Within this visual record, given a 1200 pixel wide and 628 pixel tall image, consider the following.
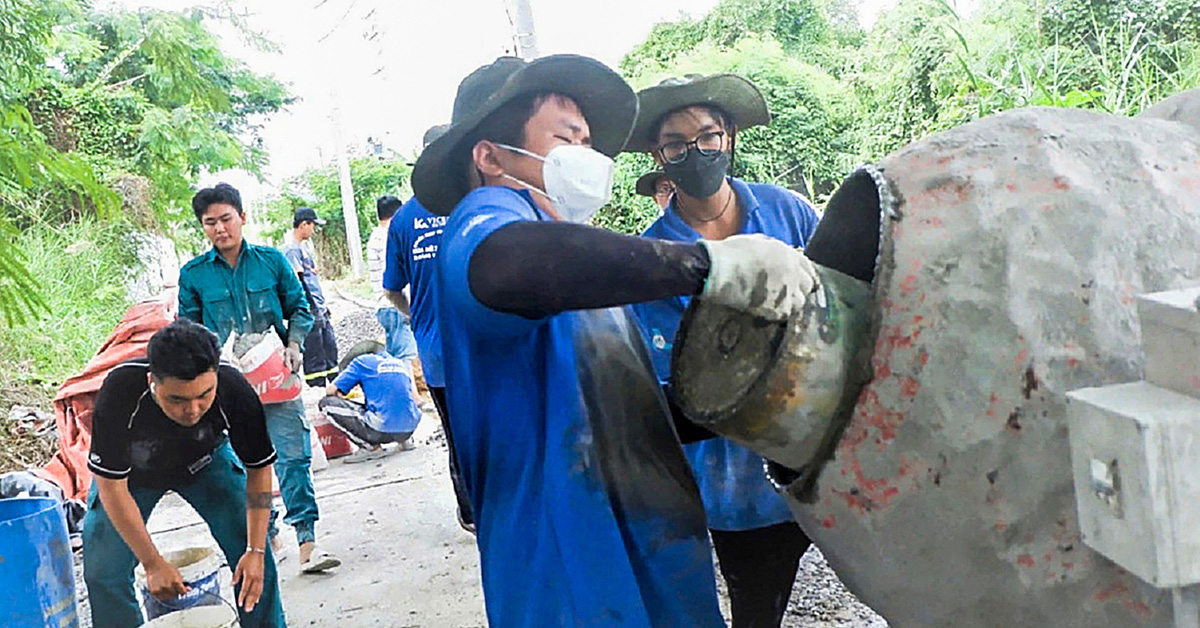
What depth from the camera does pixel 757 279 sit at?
1319mm

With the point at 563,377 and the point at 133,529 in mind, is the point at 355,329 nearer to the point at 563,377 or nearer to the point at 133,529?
the point at 133,529

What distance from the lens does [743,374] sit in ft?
4.88

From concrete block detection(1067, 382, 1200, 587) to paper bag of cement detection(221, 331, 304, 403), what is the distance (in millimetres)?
3827

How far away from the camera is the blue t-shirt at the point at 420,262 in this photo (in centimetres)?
405

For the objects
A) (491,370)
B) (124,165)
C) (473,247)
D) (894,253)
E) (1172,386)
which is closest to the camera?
(1172,386)

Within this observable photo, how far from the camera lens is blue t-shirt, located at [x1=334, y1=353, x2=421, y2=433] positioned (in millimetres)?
6520

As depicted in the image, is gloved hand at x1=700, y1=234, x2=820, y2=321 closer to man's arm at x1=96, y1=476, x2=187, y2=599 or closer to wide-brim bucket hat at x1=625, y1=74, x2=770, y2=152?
wide-brim bucket hat at x1=625, y1=74, x2=770, y2=152

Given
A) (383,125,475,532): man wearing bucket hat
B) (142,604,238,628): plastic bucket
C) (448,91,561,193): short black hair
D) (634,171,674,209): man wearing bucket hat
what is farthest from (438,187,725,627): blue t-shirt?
(634,171,674,209): man wearing bucket hat

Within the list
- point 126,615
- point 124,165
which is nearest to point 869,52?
point 124,165

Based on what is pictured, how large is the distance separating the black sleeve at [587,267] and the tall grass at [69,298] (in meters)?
6.88

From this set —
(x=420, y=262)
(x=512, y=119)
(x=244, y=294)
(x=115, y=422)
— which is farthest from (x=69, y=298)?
(x=512, y=119)

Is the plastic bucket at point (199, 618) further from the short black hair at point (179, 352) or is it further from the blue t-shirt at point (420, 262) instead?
the blue t-shirt at point (420, 262)

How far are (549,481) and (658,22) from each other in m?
16.2

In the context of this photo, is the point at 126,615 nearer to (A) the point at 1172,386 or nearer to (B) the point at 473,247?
(B) the point at 473,247
